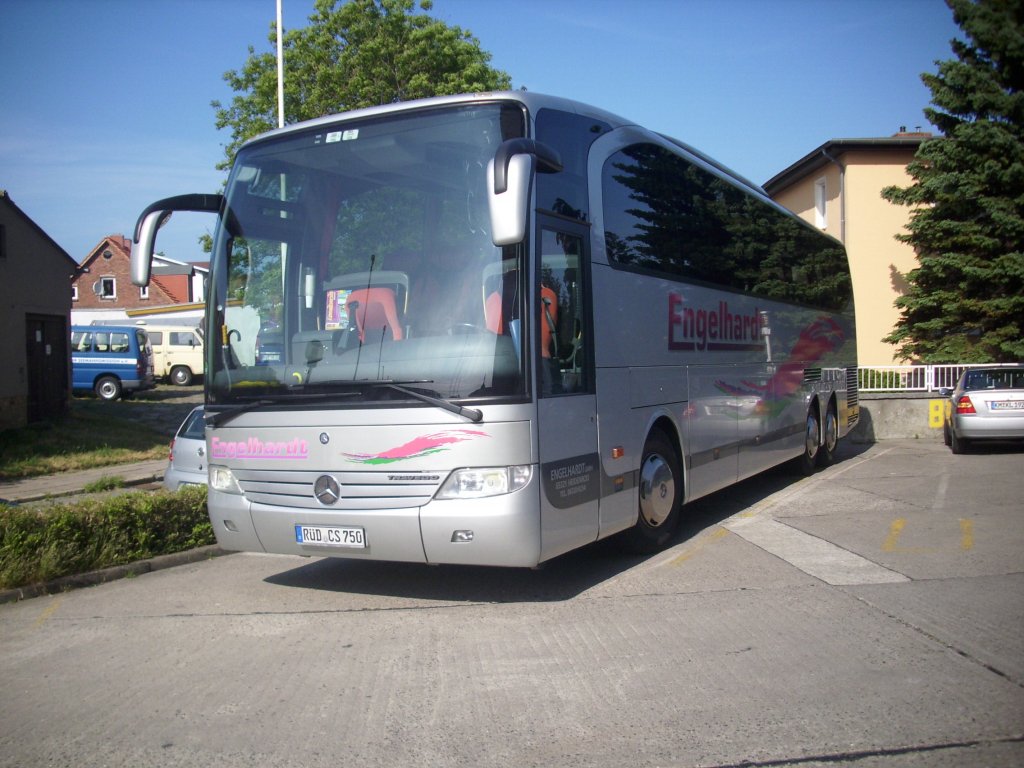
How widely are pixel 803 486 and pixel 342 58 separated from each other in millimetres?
21827

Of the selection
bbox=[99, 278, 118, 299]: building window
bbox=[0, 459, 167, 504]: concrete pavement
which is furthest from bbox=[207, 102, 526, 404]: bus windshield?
bbox=[99, 278, 118, 299]: building window

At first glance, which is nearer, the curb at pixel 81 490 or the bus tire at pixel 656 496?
the bus tire at pixel 656 496

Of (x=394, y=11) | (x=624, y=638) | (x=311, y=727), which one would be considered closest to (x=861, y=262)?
(x=394, y=11)

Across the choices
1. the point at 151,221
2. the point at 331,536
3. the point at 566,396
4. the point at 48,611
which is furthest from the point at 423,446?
the point at 48,611

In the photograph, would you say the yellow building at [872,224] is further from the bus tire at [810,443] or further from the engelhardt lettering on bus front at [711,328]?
the engelhardt lettering on bus front at [711,328]

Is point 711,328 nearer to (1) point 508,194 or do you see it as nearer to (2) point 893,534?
(2) point 893,534

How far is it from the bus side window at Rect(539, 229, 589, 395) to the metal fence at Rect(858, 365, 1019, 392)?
52.4 ft

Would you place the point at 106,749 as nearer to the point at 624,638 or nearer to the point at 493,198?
the point at 624,638

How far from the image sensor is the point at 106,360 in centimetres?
3225

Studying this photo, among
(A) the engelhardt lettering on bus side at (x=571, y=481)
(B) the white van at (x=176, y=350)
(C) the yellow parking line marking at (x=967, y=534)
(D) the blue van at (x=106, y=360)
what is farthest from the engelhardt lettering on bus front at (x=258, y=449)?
(B) the white van at (x=176, y=350)

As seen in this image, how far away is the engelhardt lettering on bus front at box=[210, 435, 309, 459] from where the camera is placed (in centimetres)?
666

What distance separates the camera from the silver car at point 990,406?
16.0 metres

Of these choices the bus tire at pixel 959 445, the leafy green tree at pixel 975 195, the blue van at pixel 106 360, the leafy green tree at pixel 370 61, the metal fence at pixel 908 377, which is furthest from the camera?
the blue van at pixel 106 360

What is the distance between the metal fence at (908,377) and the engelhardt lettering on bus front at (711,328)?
1095cm
